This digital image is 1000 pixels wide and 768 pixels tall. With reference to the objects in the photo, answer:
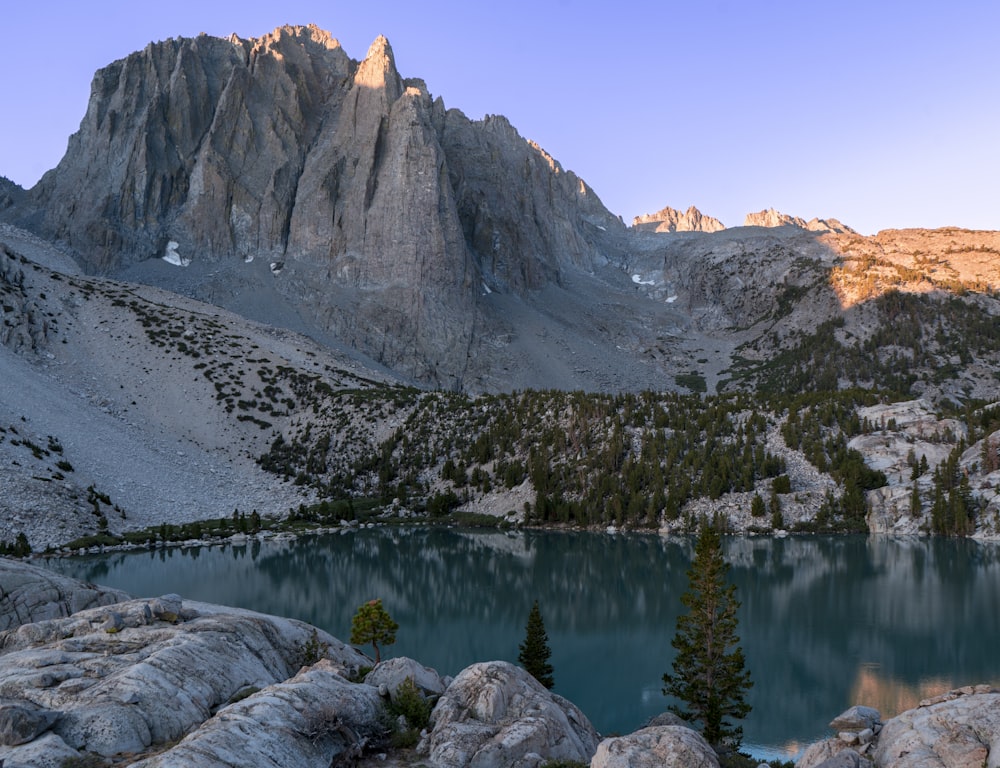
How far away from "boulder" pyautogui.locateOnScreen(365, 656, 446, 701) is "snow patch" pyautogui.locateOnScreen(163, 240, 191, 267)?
180190 mm

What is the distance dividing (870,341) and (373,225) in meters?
123

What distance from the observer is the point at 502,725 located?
17594 millimetres

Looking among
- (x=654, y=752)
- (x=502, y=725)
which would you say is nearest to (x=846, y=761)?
(x=654, y=752)

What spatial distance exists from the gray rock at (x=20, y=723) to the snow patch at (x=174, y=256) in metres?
183

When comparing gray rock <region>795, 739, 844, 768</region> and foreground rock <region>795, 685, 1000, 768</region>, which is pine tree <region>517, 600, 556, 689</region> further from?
foreground rock <region>795, 685, 1000, 768</region>

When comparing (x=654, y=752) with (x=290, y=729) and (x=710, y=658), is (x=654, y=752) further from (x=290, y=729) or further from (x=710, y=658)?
(x=710, y=658)

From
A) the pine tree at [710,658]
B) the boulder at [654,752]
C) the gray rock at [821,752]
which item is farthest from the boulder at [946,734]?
the pine tree at [710,658]

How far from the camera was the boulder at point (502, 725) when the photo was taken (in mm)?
16344

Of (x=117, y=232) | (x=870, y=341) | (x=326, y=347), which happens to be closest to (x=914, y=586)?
(x=326, y=347)

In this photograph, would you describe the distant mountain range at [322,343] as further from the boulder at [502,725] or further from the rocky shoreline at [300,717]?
the boulder at [502,725]

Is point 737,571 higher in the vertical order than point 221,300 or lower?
lower

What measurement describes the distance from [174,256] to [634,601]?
160 meters

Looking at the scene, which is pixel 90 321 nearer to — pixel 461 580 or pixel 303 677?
pixel 461 580

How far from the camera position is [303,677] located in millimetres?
18234
